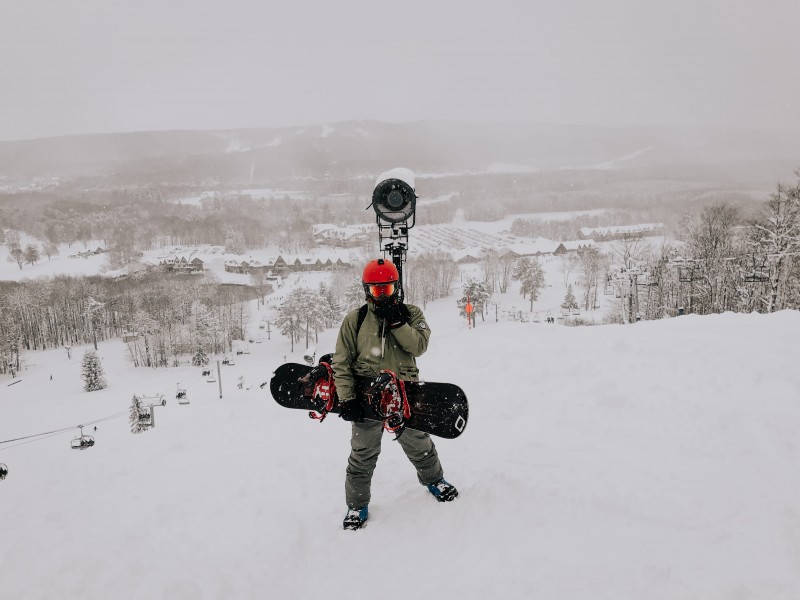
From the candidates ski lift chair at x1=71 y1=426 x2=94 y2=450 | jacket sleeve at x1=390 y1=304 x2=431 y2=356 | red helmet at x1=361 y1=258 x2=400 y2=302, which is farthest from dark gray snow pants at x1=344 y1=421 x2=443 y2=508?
ski lift chair at x1=71 y1=426 x2=94 y2=450

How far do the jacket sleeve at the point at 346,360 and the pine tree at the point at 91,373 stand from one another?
48.4 m

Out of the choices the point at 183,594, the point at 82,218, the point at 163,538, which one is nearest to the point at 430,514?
the point at 183,594

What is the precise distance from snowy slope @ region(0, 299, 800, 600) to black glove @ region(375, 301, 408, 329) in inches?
73.5

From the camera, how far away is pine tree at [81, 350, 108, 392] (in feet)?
136

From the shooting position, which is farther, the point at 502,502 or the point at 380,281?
the point at 502,502

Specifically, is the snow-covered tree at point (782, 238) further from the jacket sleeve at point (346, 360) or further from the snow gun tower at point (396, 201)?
the jacket sleeve at point (346, 360)

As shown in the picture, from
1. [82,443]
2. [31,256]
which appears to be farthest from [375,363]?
[31,256]

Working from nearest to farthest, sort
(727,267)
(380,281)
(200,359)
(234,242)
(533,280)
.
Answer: (380,281), (727,267), (200,359), (533,280), (234,242)

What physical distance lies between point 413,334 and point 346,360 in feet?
2.27

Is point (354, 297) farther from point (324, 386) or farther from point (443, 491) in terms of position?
point (443, 491)

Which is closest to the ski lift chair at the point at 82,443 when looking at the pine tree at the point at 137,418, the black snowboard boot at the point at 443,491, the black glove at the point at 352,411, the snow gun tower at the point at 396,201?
the pine tree at the point at 137,418

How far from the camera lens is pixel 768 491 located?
362cm

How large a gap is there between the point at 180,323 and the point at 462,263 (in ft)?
183

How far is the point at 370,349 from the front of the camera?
3979 mm
